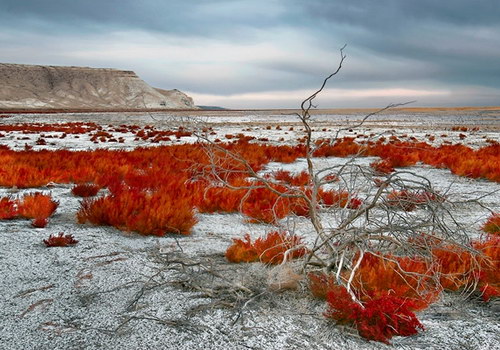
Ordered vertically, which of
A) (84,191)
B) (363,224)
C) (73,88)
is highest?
(73,88)

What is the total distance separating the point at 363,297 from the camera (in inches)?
122

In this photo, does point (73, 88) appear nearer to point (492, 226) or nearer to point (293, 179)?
point (293, 179)

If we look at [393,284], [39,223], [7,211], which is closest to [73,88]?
[7,211]

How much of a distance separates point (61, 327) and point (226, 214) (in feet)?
12.7

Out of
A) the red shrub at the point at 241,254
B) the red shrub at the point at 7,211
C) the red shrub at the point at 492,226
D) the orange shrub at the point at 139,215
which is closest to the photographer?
the red shrub at the point at 241,254

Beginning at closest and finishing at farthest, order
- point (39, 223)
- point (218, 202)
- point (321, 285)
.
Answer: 1. point (321, 285)
2. point (39, 223)
3. point (218, 202)

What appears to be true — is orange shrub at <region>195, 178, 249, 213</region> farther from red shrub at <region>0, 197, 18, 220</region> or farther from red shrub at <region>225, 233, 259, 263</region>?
red shrub at <region>0, 197, 18, 220</region>

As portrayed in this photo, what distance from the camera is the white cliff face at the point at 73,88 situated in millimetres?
121363

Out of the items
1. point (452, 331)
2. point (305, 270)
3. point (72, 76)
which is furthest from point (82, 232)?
point (72, 76)

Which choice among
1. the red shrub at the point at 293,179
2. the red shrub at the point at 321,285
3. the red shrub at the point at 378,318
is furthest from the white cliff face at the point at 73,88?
the red shrub at the point at 378,318

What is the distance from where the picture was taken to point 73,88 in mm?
138375

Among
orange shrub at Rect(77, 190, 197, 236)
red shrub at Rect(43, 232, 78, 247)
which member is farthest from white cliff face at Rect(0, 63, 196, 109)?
red shrub at Rect(43, 232, 78, 247)

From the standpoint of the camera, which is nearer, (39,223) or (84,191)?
(39,223)

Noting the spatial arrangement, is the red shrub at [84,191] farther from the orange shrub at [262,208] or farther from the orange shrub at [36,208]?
the orange shrub at [262,208]
